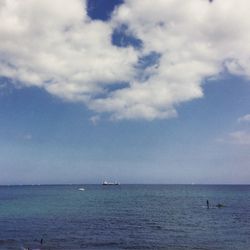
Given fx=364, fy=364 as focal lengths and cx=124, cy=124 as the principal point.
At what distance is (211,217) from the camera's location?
7094cm

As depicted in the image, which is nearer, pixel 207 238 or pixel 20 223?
pixel 207 238

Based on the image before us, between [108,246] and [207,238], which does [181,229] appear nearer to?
[207,238]

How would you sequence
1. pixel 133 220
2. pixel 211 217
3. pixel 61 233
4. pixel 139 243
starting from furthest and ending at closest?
pixel 211 217 < pixel 133 220 < pixel 61 233 < pixel 139 243

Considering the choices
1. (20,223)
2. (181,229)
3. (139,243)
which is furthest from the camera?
(20,223)

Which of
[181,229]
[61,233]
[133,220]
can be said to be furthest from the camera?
[133,220]

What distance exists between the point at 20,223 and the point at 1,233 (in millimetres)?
9186

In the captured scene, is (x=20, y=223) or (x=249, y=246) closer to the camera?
Result: (x=249, y=246)

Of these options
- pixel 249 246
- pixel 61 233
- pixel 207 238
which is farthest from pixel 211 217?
pixel 61 233

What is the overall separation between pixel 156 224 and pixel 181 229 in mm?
6759

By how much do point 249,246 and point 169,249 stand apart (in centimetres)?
969

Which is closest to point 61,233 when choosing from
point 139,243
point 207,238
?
point 139,243

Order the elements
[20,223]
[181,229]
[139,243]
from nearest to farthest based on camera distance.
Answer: [139,243] < [181,229] < [20,223]

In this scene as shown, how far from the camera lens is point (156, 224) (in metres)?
61.1

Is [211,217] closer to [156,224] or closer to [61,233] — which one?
[156,224]
